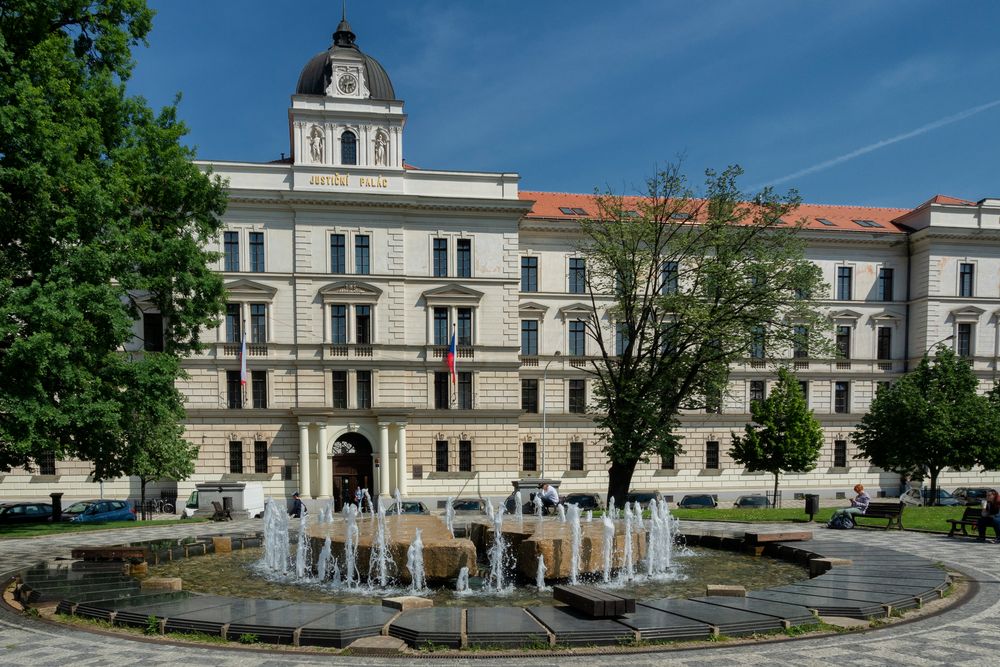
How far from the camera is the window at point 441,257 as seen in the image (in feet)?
123

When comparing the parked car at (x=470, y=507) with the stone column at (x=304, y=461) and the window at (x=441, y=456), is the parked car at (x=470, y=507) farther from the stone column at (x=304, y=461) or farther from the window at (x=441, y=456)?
the stone column at (x=304, y=461)

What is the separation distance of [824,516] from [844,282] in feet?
76.0

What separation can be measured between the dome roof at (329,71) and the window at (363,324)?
36.0ft

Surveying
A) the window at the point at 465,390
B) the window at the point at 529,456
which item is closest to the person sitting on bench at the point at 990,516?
the window at the point at 465,390

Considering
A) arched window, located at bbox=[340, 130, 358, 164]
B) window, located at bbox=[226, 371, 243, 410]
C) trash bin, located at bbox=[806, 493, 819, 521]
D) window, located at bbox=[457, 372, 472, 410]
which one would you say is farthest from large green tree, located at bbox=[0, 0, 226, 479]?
trash bin, located at bbox=[806, 493, 819, 521]

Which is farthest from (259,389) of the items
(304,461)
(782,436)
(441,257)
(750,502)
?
(782,436)

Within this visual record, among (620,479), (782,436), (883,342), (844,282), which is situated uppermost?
(844,282)

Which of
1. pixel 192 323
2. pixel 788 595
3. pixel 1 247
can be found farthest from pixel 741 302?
pixel 1 247

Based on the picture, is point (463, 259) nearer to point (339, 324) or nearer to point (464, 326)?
point (464, 326)

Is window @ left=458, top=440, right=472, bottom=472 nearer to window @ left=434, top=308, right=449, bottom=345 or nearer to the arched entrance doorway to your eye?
the arched entrance doorway

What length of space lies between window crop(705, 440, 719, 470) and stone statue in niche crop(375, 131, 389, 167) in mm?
24211

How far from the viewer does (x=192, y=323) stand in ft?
65.6

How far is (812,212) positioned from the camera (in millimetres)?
47531

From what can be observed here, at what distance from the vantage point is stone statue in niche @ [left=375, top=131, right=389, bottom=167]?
36719 millimetres
